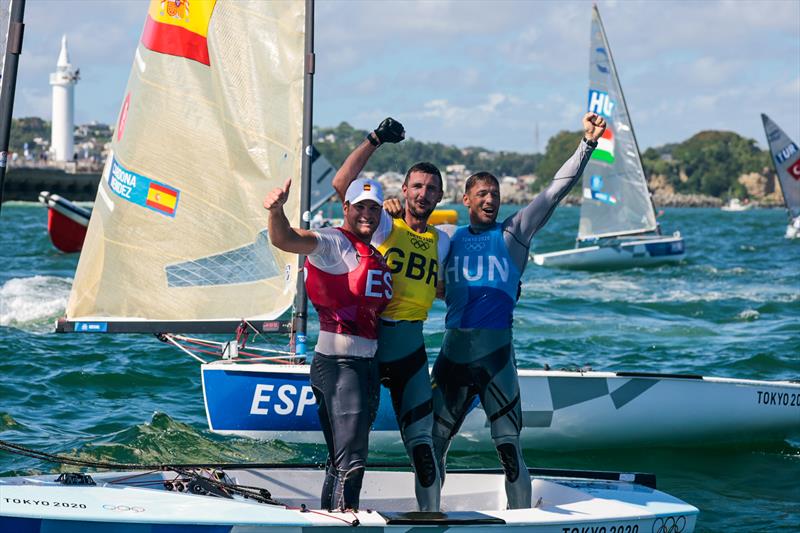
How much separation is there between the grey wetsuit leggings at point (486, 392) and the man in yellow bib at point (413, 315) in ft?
0.97

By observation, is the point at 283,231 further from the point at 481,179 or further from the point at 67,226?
the point at 67,226

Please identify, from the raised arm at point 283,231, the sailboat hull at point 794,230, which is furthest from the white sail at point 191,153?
the sailboat hull at point 794,230

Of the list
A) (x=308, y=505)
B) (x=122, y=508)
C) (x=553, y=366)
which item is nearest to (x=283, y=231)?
(x=122, y=508)

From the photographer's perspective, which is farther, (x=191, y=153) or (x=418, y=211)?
(x=191, y=153)

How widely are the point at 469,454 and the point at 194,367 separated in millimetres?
4828

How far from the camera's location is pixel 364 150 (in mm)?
5945

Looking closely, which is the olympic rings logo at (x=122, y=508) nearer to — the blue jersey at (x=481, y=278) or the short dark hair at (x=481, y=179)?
the blue jersey at (x=481, y=278)

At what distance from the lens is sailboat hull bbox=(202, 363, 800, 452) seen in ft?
29.0

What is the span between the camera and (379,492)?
6.90 meters

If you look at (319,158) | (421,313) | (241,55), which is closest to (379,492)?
(421,313)

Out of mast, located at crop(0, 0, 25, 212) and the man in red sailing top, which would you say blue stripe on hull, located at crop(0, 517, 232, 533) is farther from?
mast, located at crop(0, 0, 25, 212)

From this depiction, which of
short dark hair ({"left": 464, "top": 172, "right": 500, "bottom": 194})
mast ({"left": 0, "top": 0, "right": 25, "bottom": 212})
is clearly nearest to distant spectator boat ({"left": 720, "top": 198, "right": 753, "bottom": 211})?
short dark hair ({"left": 464, "top": 172, "right": 500, "bottom": 194})

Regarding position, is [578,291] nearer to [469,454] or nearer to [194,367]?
[194,367]

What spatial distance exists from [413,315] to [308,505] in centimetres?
162
